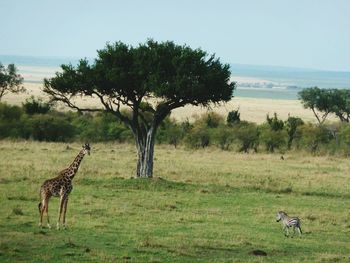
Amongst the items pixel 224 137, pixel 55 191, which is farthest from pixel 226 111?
pixel 55 191

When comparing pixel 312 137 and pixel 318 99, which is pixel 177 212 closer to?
pixel 312 137

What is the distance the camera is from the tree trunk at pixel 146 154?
3406cm

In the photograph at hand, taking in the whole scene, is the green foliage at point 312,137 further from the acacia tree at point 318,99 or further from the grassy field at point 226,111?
the grassy field at point 226,111

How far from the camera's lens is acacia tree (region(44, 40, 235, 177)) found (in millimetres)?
34094

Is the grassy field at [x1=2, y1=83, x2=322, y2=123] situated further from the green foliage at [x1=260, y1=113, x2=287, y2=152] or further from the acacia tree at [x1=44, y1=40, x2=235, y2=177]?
the acacia tree at [x1=44, y1=40, x2=235, y2=177]

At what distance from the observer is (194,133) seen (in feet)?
205

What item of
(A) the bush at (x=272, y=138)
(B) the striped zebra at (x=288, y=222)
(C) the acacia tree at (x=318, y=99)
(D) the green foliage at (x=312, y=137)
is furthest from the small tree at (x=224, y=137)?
(B) the striped zebra at (x=288, y=222)

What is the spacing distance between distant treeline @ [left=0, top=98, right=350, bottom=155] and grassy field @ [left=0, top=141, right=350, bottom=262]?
16.0 m

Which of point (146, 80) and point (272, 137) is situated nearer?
point (146, 80)

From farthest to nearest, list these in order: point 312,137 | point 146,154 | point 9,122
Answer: point 312,137 → point 9,122 → point 146,154

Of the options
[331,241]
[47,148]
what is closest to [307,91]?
[47,148]

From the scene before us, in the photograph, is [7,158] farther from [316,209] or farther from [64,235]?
[64,235]

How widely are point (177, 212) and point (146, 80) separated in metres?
11.7

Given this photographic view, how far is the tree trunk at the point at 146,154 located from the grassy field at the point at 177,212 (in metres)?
1.42
